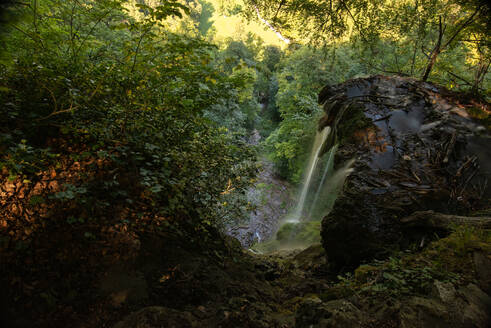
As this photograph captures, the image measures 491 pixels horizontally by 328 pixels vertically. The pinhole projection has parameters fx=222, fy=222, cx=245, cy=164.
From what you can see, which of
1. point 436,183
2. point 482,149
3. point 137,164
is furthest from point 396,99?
point 137,164

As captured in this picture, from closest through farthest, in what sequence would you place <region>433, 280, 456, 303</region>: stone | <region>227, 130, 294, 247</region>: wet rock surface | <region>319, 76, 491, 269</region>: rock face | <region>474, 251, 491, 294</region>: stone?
<region>433, 280, 456, 303</region>: stone → <region>474, 251, 491, 294</region>: stone → <region>319, 76, 491, 269</region>: rock face → <region>227, 130, 294, 247</region>: wet rock surface

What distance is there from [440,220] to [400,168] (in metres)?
1.55

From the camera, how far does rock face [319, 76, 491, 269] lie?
407 centimetres

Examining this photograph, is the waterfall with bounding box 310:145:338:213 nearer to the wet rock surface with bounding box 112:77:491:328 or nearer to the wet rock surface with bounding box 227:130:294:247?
the wet rock surface with bounding box 112:77:491:328

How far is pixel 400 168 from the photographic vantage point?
15.4ft

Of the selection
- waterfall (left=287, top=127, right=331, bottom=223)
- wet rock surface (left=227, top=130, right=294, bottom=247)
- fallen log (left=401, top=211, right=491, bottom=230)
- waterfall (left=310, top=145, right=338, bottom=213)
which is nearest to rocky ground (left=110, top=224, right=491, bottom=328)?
fallen log (left=401, top=211, right=491, bottom=230)

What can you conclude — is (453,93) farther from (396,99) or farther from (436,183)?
(436,183)

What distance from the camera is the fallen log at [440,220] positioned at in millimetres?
2998

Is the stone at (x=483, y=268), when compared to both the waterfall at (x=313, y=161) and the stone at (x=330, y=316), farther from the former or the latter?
the waterfall at (x=313, y=161)

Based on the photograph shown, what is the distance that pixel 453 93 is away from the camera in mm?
5887

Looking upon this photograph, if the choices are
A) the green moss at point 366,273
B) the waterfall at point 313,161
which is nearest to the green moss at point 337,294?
the green moss at point 366,273

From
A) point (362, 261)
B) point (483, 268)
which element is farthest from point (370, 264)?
point (483, 268)

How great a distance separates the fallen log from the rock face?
158 millimetres

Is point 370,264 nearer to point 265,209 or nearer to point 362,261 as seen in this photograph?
point 362,261
